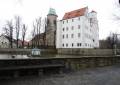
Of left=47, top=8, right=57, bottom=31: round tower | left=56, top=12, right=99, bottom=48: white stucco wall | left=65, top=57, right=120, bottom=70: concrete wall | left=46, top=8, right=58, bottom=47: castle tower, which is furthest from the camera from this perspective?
left=47, top=8, right=57, bottom=31: round tower

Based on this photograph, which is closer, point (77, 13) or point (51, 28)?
point (77, 13)

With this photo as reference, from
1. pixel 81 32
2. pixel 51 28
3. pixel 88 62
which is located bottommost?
pixel 88 62

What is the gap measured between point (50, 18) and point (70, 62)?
55051 millimetres

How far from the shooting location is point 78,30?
53.5 meters

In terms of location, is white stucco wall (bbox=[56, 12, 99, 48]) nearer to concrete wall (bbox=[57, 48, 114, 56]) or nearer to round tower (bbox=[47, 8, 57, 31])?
round tower (bbox=[47, 8, 57, 31])

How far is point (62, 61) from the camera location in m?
13.2

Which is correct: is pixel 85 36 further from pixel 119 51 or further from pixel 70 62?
pixel 70 62

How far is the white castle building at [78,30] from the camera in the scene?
2067 inches

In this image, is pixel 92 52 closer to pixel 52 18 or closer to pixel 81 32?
pixel 81 32

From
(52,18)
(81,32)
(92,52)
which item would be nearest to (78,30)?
(81,32)

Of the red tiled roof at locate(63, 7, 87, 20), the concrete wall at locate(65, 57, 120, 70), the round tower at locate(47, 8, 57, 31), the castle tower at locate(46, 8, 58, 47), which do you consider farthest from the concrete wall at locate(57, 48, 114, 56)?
the round tower at locate(47, 8, 57, 31)

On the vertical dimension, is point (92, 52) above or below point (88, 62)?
above

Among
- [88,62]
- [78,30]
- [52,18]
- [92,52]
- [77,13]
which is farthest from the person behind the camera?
[52,18]

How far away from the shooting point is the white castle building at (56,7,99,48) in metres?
52.5
